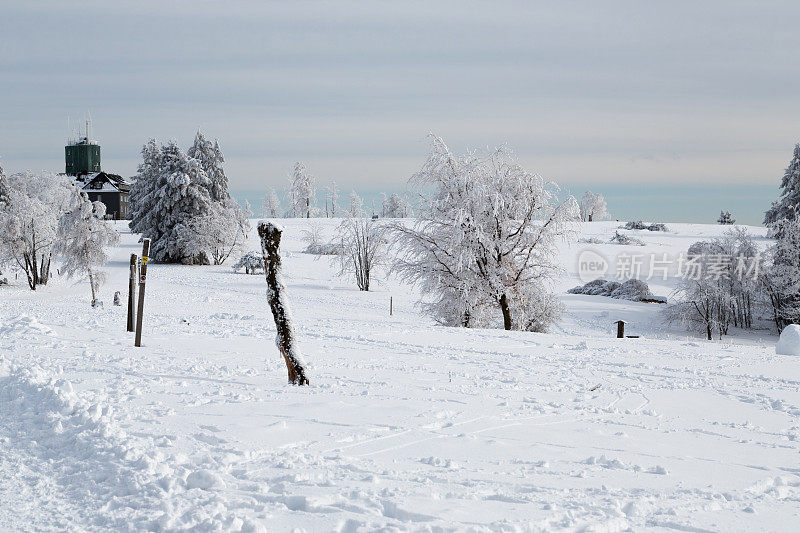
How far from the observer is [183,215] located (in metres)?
58.6

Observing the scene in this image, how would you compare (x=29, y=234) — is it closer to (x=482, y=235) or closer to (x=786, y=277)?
(x=482, y=235)

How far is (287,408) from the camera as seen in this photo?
8.35m

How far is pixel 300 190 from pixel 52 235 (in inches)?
3299

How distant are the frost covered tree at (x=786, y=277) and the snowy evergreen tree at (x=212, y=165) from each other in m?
46.5

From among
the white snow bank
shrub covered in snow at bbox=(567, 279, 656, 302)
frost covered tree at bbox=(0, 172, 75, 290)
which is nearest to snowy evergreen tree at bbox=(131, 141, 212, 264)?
frost covered tree at bbox=(0, 172, 75, 290)

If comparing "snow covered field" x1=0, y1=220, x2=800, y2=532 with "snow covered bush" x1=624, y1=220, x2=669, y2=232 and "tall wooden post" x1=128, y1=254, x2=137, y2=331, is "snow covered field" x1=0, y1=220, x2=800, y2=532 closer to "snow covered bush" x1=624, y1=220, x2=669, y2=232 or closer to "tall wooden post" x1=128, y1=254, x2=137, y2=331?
"tall wooden post" x1=128, y1=254, x2=137, y2=331

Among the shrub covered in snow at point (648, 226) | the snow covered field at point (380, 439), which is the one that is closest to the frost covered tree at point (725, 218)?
the shrub covered in snow at point (648, 226)

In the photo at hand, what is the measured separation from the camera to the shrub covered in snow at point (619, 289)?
50037 millimetres

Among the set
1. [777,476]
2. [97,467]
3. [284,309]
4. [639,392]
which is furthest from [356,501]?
[639,392]

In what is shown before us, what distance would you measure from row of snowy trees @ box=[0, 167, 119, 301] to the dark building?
3947 cm

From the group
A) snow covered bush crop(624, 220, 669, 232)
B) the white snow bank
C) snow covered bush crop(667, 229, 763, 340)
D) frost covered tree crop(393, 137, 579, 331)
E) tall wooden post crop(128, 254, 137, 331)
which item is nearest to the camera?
tall wooden post crop(128, 254, 137, 331)

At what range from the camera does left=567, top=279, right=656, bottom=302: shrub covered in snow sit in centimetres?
5004

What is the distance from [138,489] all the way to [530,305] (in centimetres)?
2461

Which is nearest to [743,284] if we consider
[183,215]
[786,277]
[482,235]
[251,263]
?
[786,277]
